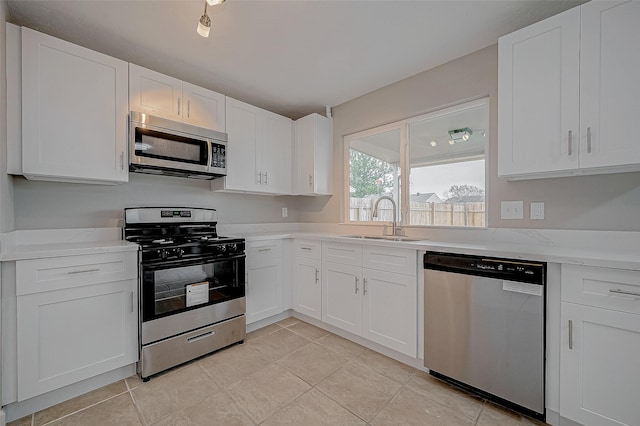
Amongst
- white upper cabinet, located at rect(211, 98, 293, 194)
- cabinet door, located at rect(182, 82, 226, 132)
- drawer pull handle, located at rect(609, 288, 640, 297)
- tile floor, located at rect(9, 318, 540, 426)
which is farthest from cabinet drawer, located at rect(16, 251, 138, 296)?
drawer pull handle, located at rect(609, 288, 640, 297)

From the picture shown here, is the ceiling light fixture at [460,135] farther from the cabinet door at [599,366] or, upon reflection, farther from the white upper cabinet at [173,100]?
the white upper cabinet at [173,100]

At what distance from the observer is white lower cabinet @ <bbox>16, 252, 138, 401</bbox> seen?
1.57 meters

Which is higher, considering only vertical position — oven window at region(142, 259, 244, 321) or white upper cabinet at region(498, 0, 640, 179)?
white upper cabinet at region(498, 0, 640, 179)

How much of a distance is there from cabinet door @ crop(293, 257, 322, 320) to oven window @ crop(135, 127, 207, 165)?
141 centimetres

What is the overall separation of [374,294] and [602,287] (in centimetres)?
136

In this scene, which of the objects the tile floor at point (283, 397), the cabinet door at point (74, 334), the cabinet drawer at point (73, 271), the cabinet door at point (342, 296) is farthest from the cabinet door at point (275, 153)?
the tile floor at point (283, 397)

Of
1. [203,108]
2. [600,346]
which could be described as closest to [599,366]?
[600,346]

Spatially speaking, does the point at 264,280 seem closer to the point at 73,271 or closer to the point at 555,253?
the point at 73,271

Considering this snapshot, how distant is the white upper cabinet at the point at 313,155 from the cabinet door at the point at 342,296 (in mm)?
1018

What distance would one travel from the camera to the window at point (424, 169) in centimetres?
232

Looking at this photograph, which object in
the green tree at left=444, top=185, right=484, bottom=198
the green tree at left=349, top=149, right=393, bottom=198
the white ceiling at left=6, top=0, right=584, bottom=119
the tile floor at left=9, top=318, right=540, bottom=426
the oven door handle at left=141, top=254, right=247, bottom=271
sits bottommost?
the tile floor at left=9, top=318, right=540, bottom=426

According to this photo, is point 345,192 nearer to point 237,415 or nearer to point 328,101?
point 328,101

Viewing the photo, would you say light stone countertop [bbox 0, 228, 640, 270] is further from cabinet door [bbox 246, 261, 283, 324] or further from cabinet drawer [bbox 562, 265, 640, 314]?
cabinet door [bbox 246, 261, 283, 324]

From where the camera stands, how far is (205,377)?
77.4 inches
